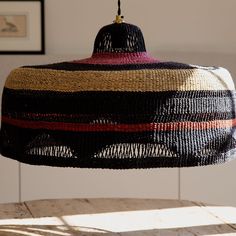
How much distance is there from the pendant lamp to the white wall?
1649mm

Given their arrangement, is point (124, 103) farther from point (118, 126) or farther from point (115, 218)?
point (115, 218)

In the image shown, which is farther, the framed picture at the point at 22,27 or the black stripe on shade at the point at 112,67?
the framed picture at the point at 22,27

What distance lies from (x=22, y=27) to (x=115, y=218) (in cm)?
110

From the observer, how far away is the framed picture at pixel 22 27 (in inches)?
106

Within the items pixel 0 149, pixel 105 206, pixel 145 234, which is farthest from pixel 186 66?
pixel 105 206

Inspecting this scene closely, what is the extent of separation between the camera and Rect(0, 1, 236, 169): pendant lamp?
3.26 ft

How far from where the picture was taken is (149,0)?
8.98 feet

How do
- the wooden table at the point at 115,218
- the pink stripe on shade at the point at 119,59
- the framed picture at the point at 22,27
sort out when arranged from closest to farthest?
the pink stripe on shade at the point at 119,59
the wooden table at the point at 115,218
the framed picture at the point at 22,27

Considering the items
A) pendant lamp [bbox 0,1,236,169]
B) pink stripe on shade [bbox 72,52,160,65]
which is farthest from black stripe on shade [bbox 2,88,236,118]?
pink stripe on shade [bbox 72,52,160,65]

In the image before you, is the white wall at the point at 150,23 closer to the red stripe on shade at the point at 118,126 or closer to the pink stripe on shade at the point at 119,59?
the pink stripe on shade at the point at 119,59

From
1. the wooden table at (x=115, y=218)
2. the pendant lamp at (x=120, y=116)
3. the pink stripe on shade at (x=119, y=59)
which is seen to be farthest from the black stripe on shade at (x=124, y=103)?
the wooden table at (x=115, y=218)

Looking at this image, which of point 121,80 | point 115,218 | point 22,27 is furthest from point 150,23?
point 121,80

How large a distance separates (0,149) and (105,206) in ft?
3.49

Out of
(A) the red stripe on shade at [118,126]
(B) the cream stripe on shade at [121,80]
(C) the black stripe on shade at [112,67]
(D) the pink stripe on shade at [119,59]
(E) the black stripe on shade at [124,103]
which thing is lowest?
(A) the red stripe on shade at [118,126]
